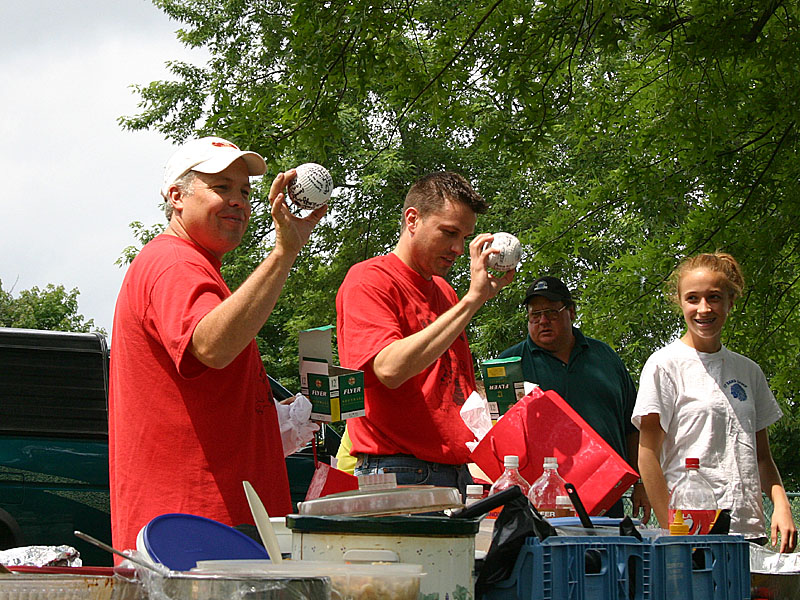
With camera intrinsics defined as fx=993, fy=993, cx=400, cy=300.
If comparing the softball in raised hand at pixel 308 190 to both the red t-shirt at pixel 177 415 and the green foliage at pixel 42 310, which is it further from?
the green foliage at pixel 42 310

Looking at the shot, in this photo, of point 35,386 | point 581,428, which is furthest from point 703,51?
point 35,386

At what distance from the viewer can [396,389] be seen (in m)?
3.36

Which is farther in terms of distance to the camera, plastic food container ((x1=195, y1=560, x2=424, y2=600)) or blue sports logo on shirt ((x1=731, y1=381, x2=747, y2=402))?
blue sports logo on shirt ((x1=731, y1=381, x2=747, y2=402))

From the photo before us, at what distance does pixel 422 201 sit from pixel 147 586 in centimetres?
231

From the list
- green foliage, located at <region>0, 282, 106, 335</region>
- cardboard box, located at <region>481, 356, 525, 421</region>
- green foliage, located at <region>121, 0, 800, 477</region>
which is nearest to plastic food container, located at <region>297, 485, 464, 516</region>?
cardboard box, located at <region>481, 356, 525, 421</region>

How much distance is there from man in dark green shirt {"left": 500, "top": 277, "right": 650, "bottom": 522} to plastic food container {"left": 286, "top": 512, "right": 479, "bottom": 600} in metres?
2.81

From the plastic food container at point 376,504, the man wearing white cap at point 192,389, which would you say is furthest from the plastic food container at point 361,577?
the man wearing white cap at point 192,389

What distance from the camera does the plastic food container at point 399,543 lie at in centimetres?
190

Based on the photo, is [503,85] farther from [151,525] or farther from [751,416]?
[151,525]

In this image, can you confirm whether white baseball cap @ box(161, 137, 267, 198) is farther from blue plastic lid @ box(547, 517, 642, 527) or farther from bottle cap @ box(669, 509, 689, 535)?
bottle cap @ box(669, 509, 689, 535)

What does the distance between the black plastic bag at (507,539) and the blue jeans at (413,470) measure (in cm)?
108

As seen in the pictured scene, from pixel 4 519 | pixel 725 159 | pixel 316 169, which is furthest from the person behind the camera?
pixel 725 159

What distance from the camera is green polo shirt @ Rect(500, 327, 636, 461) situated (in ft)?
15.6

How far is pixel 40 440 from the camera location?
6.46m
